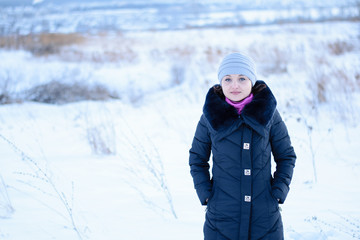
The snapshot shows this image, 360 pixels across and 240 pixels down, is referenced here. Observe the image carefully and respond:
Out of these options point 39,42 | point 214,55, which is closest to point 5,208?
point 214,55

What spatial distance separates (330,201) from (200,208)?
123 centimetres

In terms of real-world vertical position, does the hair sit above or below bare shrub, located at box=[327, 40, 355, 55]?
below

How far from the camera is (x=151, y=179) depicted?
3633 mm

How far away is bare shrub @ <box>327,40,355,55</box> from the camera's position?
388 inches

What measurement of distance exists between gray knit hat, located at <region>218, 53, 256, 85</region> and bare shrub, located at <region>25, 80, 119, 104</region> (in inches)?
271

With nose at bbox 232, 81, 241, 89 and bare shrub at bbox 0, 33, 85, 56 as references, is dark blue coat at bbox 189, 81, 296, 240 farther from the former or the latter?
bare shrub at bbox 0, 33, 85, 56

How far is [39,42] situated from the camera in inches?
618

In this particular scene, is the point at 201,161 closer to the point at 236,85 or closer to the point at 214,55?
the point at 236,85

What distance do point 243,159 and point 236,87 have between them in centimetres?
40

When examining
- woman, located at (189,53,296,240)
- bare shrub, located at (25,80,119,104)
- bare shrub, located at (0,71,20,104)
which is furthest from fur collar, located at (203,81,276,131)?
bare shrub, located at (0,71,20,104)

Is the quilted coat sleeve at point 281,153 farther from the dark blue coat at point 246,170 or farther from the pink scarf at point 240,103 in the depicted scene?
the pink scarf at point 240,103

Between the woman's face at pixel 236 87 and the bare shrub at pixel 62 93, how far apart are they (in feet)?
22.7

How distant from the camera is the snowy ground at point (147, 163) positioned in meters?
2.75

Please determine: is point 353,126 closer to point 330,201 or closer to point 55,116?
A: point 330,201
